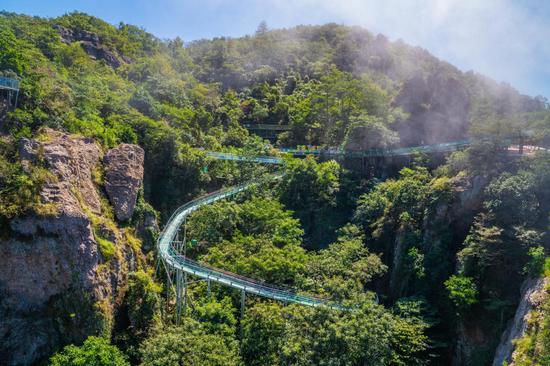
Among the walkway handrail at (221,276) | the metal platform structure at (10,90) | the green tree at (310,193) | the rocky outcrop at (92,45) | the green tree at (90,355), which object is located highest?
the rocky outcrop at (92,45)

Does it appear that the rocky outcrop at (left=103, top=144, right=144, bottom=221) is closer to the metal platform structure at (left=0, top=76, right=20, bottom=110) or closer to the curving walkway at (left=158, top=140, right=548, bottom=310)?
the curving walkway at (left=158, top=140, right=548, bottom=310)

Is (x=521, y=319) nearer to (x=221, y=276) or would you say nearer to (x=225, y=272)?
(x=225, y=272)

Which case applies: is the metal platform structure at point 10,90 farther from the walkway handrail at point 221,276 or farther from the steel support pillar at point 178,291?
→ the steel support pillar at point 178,291

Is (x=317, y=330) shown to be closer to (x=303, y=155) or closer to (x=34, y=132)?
(x=34, y=132)

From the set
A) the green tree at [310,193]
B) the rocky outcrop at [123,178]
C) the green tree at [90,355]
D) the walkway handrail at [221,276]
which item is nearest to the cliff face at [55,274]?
the green tree at [90,355]

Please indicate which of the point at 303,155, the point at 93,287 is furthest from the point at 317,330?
the point at 303,155

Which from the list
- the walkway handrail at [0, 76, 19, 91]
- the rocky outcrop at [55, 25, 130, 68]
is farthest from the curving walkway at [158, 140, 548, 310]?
the rocky outcrop at [55, 25, 130, 68]

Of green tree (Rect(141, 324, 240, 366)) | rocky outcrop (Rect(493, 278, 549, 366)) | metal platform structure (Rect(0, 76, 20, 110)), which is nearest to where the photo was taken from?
green tree (Rect(141, 324, 240, 366))
